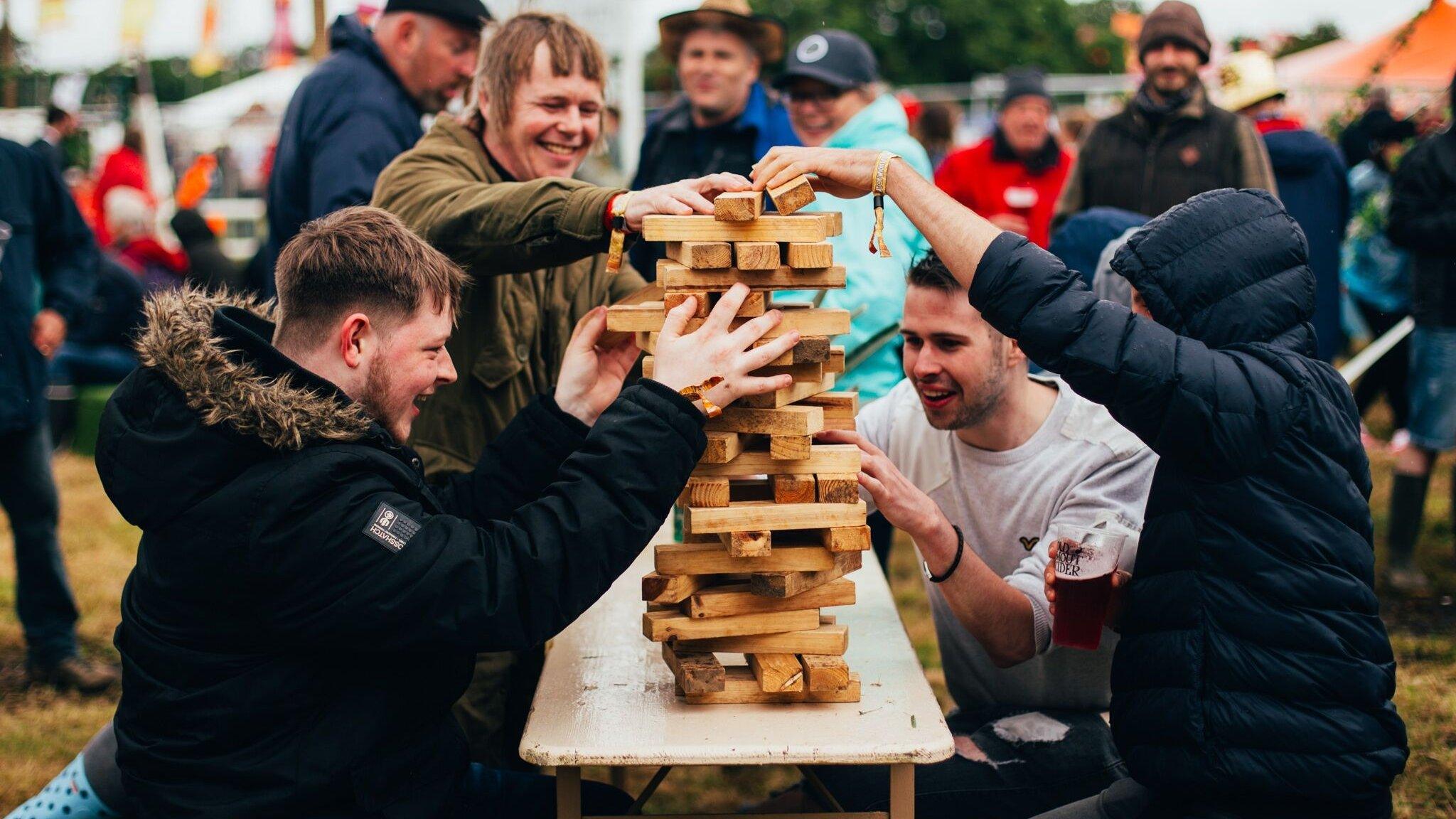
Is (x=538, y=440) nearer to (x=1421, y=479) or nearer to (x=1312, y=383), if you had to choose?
(x=1312, y=383)

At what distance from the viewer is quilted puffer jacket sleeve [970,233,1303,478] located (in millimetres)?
2152

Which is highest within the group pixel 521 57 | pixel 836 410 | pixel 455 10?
pixel 455 10

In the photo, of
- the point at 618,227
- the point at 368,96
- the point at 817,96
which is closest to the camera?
the point at 618,227

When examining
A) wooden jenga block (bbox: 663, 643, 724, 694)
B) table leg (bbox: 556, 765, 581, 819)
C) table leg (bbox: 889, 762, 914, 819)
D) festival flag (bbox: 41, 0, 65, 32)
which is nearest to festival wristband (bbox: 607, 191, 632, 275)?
wooden jenga block (bbox: 663, 643, 724, 694)

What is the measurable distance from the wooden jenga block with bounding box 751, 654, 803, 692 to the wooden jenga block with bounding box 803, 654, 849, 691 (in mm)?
20

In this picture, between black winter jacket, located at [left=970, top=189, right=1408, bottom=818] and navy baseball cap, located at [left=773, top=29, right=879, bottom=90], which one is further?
navy baseball cap, located at [left=773, top=29, right=879, bottom=90]

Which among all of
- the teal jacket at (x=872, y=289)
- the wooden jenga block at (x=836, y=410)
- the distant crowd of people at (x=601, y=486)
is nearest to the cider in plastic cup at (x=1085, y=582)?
the distant crowd of people at (x=601, y=486)

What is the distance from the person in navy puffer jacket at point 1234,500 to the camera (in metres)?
2.18

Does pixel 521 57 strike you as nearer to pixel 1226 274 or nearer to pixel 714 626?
pixel 714 626

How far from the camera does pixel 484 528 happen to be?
227 centimetres

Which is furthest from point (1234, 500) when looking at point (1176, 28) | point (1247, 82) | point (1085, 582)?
point (1247, 82)

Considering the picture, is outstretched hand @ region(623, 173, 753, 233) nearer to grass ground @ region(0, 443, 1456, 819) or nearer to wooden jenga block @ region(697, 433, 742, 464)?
wooden jenga block @ region(697, 433, 742, 464)

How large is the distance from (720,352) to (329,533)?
750 mm

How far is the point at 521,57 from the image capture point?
3252 mm
